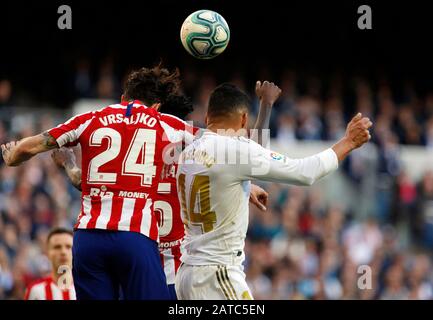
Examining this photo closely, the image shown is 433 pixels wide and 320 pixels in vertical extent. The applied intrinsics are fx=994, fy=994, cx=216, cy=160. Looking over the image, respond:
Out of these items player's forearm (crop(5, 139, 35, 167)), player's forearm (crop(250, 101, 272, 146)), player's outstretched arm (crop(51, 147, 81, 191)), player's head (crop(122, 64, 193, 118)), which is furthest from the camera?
player's forearm (crop(250, 101, 272, 146))

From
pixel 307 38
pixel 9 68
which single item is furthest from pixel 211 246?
pixel 307 38

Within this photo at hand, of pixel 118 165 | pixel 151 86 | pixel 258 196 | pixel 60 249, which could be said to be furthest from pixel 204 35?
pixel 60 249

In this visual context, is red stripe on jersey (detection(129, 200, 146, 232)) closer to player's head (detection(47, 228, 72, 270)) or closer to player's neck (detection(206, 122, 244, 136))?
player's neck (detection(206, 122, 244, 136))

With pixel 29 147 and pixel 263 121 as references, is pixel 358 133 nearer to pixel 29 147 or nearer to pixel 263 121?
pixel 263 121

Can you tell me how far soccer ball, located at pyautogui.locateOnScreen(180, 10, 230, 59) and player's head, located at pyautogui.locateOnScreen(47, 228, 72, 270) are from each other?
2577mm

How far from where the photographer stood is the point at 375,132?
60.7 ft

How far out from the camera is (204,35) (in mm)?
7898

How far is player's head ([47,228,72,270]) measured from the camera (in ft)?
31.2

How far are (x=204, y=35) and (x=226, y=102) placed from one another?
3.92 ft

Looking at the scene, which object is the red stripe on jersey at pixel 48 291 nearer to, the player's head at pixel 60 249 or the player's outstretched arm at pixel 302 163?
the player's head at pixel 60 249

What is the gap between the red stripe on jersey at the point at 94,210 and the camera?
6781 millimetres

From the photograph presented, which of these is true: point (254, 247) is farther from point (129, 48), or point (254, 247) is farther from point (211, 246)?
point (211, 246)

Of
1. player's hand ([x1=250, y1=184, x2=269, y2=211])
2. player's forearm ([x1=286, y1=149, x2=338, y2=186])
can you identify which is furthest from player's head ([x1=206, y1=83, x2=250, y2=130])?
player's hand ([x1=250, y1=184, x2=269, y2=211])
